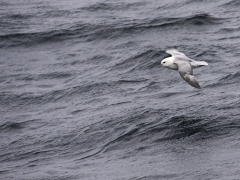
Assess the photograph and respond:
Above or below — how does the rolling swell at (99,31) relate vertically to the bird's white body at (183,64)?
below

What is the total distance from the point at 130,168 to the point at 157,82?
5313mm

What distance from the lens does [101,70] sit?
19641mm

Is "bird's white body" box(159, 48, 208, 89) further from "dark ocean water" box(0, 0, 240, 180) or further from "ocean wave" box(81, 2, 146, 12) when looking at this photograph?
"ocean wave" box(81, 2, 146, 12)

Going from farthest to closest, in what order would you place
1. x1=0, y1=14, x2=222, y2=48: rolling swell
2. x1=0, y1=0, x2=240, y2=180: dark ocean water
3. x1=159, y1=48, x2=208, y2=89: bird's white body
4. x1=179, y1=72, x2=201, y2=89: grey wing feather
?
1. x1=0, y1=14, x2=222, y2=48: rolling swell
2. x1=159, y1=48, x2=208, y2=89: bird's white body
3. x1=179, y1=72, x2=201, y2=89: grey wing feather
4. x1=0, y1=0, x2=240, y2=180: dark ocean water

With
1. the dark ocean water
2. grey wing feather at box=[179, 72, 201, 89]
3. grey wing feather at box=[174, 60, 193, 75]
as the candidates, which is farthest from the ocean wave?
grey wing feather at box=[179, 72, 201, 89]

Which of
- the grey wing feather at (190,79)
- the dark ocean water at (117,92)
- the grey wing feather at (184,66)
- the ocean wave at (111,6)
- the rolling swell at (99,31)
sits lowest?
the dark ocean water at (117,92)

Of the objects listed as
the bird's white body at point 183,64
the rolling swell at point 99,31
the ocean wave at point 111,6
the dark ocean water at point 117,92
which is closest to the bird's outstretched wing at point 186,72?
the bird's white body at point 183,64

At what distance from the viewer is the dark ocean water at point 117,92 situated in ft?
45.0

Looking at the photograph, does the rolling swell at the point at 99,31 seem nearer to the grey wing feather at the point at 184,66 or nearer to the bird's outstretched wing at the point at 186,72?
the grey wing feather at the point at 184,66

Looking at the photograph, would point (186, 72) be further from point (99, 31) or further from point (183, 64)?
point (99, 31)

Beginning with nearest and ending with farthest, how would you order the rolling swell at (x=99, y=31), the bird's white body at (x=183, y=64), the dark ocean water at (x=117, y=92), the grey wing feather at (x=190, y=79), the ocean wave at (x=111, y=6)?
the dark ocean water at (x=117, y=92) < the grey wing feather at (x=190, y=79) < the bird's white body at (x=183, y=64) < the rolling swell at (x=99, y=31) < the ocean wave at (x=111, y=6)

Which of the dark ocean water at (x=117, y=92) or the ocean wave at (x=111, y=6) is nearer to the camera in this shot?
the dark ocean water at (x=117, y=92)

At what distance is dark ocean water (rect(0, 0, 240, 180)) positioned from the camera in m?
13.7

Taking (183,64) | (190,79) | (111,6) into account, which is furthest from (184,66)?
(111,6)
